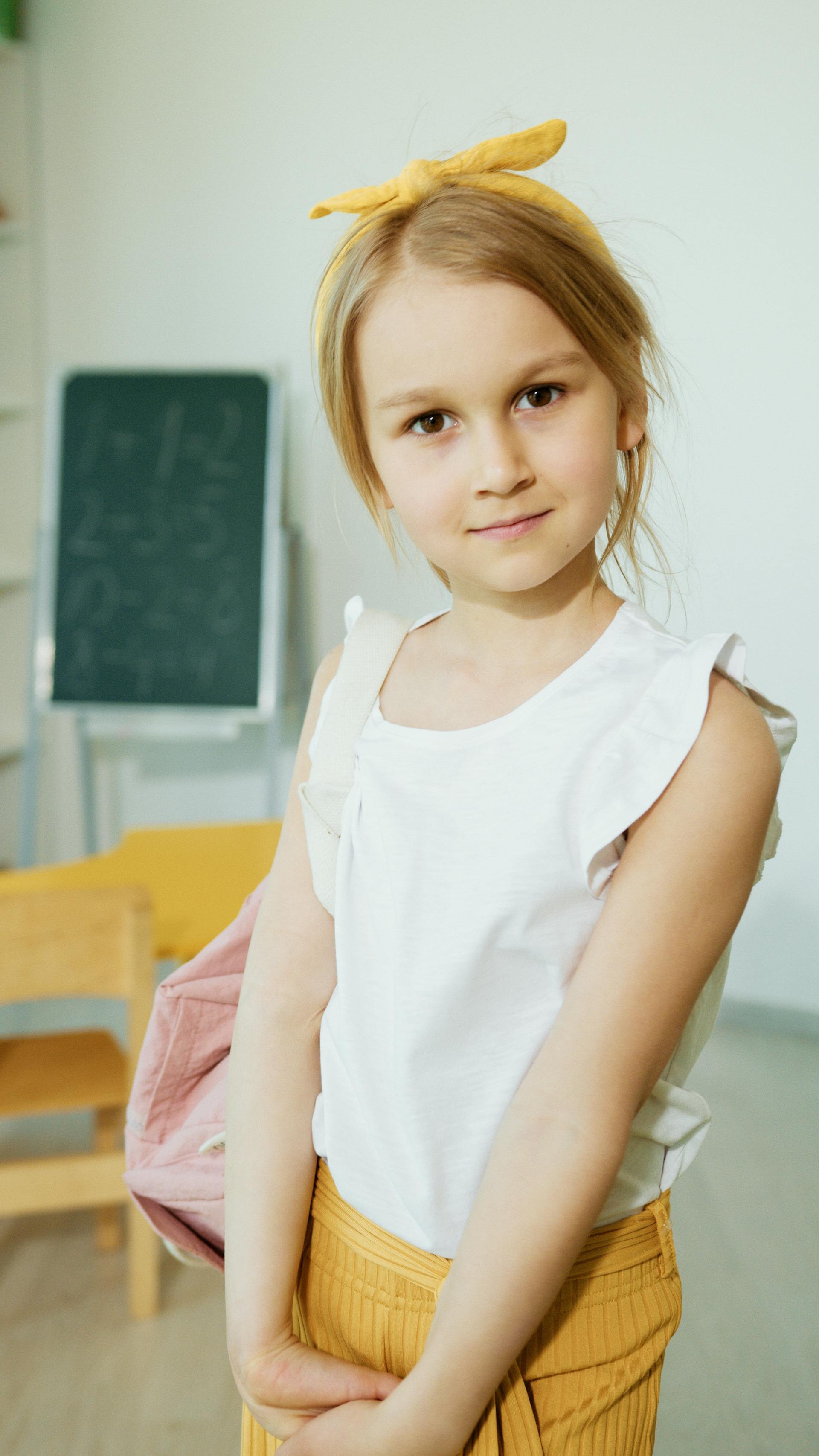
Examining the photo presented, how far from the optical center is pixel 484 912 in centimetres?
62

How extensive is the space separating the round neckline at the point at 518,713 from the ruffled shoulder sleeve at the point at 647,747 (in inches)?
1.8

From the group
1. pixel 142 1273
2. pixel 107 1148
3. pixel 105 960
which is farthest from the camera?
pixel 107 1148

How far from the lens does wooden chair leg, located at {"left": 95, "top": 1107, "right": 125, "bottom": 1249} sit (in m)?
1.84

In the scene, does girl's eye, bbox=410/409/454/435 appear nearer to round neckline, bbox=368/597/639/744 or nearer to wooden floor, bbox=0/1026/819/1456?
round neckline, bbox=368/597/639/744

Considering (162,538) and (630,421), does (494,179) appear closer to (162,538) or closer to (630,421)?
(630,421)

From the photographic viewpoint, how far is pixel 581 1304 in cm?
66

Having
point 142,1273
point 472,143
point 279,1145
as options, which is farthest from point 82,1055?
point 472,143

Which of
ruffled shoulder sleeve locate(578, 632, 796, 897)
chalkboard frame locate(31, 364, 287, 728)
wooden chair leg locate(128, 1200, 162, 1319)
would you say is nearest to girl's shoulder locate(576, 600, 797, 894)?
ruffled shoulder sleeve locate(578, 632, 796, 897)

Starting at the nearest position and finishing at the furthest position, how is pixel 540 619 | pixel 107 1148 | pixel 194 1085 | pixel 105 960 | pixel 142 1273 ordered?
pixel 540 619
pixel 194 1085
pixel 105 960
pixel 142 1273
pixel 107 1148

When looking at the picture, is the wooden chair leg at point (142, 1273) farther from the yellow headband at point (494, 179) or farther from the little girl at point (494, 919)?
the yellow headband at point (494, 179)

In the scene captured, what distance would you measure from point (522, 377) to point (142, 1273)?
1539 mm

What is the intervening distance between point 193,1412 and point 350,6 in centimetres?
289

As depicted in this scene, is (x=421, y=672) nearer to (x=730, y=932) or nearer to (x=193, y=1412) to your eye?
(x=730, y=932)

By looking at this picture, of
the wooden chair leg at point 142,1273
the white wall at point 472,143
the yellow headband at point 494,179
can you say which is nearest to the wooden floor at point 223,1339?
the wooden chair leg at point 142,1273
